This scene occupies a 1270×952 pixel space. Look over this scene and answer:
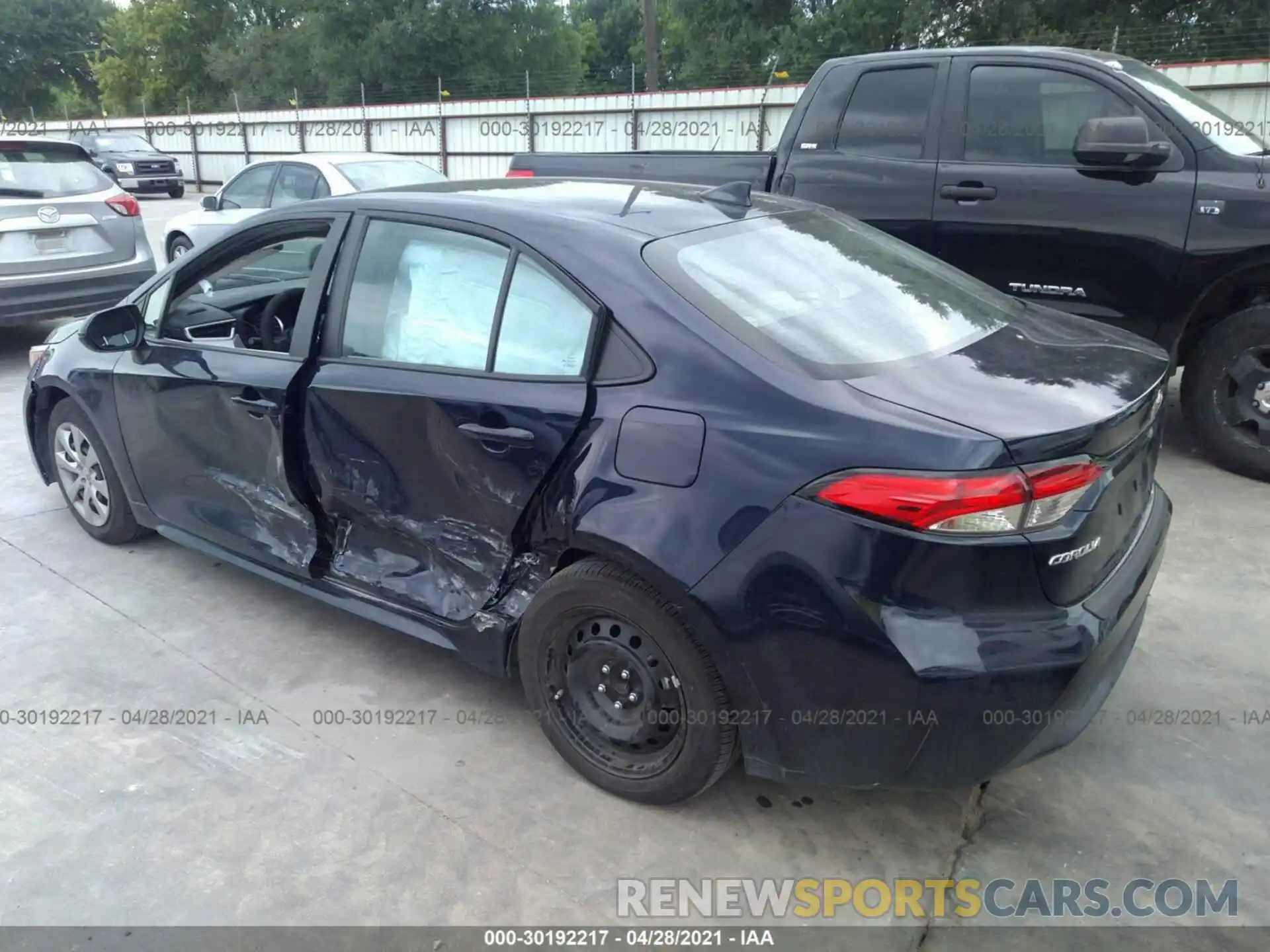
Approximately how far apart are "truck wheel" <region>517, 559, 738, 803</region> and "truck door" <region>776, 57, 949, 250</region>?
3764 mm

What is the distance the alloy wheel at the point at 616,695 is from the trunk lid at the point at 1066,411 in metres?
0.92

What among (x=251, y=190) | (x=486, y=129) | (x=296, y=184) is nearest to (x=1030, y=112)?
(x=296, y=184)

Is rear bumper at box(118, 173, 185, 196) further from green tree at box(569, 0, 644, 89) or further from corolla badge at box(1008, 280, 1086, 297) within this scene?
green tree at box(569, 0, 644, 89)

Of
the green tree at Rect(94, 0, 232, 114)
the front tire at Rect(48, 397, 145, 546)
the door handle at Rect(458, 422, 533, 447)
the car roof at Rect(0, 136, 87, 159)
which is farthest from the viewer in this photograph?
the green tree at Rect(94, 0, 232, 114)

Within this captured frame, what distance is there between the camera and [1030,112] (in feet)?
17.5

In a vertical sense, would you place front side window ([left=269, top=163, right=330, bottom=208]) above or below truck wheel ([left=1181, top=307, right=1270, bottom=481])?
above

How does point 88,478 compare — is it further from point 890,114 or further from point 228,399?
point 890,114

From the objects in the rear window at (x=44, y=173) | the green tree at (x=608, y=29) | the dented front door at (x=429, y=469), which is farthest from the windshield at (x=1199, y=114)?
the green tree at (x=608, y=29)

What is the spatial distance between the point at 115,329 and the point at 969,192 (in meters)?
4.25

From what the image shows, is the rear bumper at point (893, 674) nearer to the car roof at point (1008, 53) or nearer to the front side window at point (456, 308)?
the front side window at point (456, 308)

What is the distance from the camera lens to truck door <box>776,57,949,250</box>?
560 cm

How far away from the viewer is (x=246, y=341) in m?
3.85

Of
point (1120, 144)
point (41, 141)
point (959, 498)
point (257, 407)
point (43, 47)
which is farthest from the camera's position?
point (43, 47)

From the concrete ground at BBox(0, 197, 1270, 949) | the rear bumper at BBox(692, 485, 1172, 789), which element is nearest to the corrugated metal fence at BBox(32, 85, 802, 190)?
the concrete ground at BBox(0, 197, 1270, 949)
